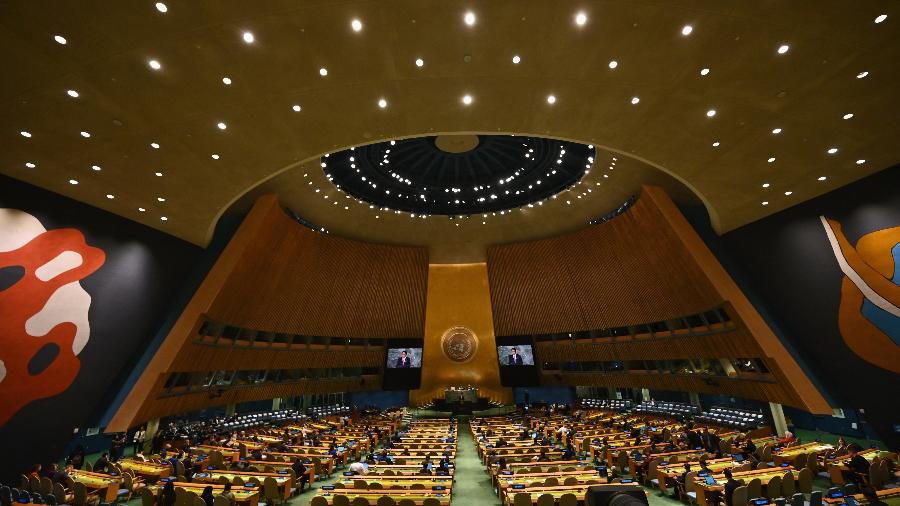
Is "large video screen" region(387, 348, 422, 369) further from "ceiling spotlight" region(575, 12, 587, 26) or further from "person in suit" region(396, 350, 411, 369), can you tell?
"ceiling spotlight" region(575, 12, 587, 26)

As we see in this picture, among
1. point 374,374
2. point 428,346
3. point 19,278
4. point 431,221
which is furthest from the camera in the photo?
point 428,346

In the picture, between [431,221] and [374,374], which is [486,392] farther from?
[431,221]

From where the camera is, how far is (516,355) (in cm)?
2816

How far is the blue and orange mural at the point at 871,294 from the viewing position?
11414mm

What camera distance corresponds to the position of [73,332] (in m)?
11.8

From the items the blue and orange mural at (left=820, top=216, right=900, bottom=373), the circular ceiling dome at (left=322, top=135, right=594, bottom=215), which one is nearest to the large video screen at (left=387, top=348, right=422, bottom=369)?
the circular ceiling dome at (left=322, top=135, right=594, bottom=215)

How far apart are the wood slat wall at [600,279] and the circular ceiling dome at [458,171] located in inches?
151

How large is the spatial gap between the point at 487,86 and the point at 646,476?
11036 mm

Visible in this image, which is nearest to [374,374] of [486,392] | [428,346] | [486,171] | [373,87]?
[428,346]

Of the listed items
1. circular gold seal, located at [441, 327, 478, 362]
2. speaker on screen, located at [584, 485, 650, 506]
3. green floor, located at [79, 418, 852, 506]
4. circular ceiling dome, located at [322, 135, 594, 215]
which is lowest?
speaker on screen, located at [584, 485, 650, 506]

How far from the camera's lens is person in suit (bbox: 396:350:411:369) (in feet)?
92.4

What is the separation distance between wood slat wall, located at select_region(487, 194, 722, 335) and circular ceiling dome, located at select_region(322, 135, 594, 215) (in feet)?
12.6

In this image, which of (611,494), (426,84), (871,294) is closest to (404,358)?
(426,84)

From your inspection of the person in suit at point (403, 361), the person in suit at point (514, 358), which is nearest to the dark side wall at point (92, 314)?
the person in suit at point (403, 361)
